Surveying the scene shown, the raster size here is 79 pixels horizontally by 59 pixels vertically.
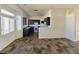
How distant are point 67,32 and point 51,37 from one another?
3.99ft

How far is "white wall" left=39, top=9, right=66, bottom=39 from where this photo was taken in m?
9.56

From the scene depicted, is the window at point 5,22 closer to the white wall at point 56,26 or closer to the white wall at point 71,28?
the white wall at point 56,26

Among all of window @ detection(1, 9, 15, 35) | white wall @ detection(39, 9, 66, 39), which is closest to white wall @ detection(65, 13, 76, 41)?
white wall @ detection(39, 9, 66, 39)

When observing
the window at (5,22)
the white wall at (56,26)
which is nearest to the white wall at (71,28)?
the white wall at (56,26)

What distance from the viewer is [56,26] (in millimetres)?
9750

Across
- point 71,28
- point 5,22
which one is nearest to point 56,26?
point 71,28

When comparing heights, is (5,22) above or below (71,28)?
above

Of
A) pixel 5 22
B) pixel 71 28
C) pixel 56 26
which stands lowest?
pixel 71 28

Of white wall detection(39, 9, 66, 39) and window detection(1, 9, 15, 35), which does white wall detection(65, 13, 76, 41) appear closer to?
white wall detection(39, 9, 66, 39)

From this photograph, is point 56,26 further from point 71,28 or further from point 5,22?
point 5,22

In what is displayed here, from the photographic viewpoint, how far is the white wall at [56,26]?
31.4 ft

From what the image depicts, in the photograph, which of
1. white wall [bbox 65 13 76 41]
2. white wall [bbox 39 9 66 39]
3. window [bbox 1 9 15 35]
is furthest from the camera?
white wall [bbox 39 9 66 39]

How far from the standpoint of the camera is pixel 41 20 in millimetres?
16844

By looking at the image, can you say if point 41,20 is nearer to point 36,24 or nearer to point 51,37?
point 36,24
